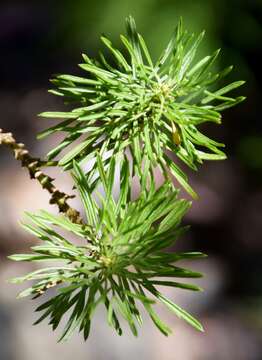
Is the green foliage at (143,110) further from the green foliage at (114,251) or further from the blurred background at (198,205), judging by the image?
the blurred background at (198,205)

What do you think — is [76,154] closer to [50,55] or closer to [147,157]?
[147,157]

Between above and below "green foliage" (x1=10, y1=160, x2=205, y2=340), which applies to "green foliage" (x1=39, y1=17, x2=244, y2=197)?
above

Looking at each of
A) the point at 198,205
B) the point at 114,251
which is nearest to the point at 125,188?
the point at 114,251

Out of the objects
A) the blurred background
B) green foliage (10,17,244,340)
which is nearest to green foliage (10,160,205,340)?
green foliage (10,17,244,340)

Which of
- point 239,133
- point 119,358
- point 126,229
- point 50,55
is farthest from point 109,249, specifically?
point 50,55

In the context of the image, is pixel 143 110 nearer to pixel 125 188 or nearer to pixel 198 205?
pixel 125 188

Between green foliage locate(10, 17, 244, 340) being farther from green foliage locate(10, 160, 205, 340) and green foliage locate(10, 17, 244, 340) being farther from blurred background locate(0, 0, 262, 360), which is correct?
blurred background locate(0, 0, 262, 360)
